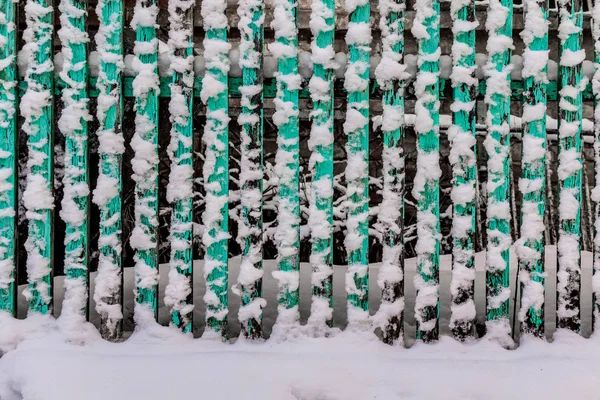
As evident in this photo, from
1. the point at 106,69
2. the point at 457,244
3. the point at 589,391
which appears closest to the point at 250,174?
the point at 106,69

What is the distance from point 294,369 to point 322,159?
2.72ft

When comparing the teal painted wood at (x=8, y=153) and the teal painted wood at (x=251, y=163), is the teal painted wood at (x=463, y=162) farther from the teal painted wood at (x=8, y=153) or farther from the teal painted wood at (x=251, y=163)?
the teal painted wood at (x=8, y=153)

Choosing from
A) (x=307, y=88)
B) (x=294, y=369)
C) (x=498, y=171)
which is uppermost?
(x=307, y=88)

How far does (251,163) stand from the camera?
2.12 metres

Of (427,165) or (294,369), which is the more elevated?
(427,165)

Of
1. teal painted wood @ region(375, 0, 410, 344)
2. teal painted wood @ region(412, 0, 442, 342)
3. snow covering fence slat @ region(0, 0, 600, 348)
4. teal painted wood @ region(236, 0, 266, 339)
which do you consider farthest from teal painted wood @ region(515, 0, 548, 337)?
teal painted wood @ region(236, 0, 266, 339)

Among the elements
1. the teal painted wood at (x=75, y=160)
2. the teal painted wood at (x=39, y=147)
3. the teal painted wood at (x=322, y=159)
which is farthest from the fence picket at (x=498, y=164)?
the teal painted wood at (x=39, y=147)

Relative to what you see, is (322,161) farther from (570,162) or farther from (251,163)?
(570,162)

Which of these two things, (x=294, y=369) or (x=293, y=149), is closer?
(x=294, y=369)

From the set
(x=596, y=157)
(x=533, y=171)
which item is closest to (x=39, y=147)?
(x=533, y=171)

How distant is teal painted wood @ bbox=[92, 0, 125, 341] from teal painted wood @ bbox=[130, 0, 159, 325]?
0.25ft

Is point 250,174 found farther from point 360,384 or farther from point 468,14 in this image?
point 468,14

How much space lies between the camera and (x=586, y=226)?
14.3 feet

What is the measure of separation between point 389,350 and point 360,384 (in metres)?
0.25
